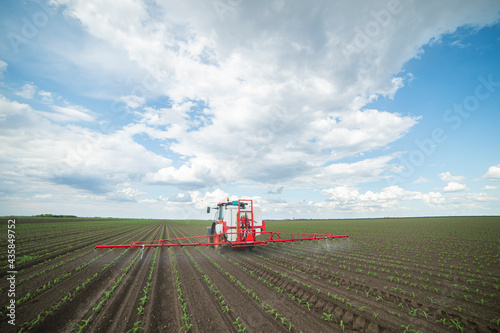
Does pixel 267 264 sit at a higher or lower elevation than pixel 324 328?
lower

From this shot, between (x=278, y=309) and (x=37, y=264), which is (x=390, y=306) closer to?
(x=278, y=309)

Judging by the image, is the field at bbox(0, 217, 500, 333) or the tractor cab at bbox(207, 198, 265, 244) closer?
the field at bbox(0, 217, 500, 333)

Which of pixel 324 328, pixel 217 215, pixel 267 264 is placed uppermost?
pixel 217 215

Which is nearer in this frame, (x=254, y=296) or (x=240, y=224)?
(x=254, y=296)

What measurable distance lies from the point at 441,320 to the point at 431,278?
414cm

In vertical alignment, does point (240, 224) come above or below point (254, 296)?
above

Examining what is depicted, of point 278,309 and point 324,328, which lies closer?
point 324,328

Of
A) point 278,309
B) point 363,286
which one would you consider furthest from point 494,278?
point 278,309

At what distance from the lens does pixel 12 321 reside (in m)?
4.51

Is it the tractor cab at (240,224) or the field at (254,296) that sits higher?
the tractor cab at (240,224)

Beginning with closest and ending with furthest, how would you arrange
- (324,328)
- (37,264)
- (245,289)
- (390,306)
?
(324,328), (390,306), (245,289), (37,264)

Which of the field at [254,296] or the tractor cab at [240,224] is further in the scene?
the tractor cab at [240,224]

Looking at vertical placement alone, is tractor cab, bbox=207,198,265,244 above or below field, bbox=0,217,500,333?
above

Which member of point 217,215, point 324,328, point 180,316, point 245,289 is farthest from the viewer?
point 217,215
